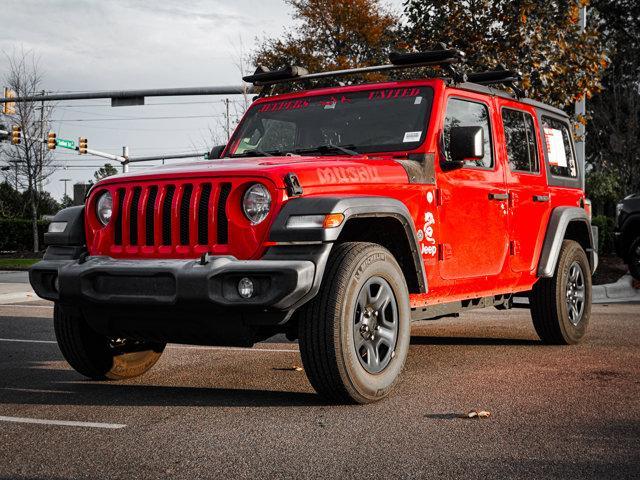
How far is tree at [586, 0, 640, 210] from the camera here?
83.7ft

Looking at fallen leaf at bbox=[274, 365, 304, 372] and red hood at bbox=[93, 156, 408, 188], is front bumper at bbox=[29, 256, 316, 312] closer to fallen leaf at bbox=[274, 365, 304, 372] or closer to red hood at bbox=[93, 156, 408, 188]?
red hood at bbox=[93, 156, 408, 188]

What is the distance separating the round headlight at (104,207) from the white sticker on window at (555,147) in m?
4.20

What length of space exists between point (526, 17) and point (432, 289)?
8.59 m

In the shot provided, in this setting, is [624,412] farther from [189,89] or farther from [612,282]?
[189,89]

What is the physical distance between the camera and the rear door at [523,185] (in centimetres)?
705

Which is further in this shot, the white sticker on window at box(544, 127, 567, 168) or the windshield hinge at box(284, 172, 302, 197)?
the white sticker on window at box(544, 127, 567, 168)

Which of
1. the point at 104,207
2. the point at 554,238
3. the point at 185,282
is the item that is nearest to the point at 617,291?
the point at 554,238

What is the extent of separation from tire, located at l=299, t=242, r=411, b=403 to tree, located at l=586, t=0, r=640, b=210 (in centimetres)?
1876

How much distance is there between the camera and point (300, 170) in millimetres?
5059

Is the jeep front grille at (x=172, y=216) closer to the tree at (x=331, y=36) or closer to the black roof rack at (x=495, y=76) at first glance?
the black roof rack at (x=495, y=76)

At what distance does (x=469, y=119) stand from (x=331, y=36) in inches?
1090

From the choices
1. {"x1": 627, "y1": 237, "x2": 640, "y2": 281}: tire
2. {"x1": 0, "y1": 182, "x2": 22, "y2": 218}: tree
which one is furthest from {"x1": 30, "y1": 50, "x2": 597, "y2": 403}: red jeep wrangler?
{"x1": 0, "y1": 182, "x2": 22, "y2": 218}: tree

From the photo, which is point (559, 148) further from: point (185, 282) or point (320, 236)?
point (185, 282)

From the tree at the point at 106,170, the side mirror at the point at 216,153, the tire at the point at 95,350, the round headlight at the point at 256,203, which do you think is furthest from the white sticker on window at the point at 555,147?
the tree at the point at 106,170
